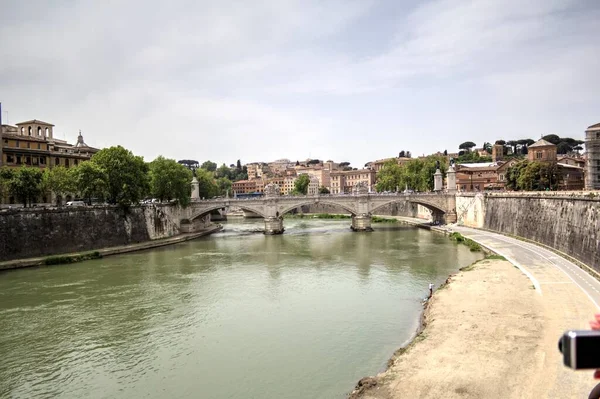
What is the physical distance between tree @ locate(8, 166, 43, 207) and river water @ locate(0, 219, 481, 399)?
11.2m

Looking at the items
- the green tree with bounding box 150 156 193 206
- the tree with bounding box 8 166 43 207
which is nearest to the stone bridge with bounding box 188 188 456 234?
the green tree with bounding box 150 156 193 206

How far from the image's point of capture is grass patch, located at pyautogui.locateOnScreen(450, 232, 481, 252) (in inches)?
1296

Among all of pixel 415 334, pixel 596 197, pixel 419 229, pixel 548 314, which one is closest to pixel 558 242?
pixel 596 197

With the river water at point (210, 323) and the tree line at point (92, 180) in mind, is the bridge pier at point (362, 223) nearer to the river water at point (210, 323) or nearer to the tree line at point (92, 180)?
the river water at point (210, 323)

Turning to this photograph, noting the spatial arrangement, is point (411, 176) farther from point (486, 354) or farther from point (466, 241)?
point (486, 354)

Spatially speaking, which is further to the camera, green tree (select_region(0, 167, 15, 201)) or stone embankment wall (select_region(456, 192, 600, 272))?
green tree (select_region(0, 167, 15, 201))

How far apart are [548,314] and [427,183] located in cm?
5201

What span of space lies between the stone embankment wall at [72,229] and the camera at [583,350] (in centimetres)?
3504

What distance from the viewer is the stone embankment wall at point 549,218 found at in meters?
22.6

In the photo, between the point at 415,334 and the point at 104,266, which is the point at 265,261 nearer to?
the point at 104,266

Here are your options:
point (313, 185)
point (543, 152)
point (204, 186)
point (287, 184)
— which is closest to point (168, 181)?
point (204, 186)

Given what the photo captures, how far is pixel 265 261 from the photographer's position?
106ft

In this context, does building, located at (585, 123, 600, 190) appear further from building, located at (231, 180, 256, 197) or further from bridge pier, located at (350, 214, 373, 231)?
building, located at (231, 180, 256, 197)

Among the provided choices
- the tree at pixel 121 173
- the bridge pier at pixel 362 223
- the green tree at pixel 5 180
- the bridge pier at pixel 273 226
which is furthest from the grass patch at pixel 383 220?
the green tree at pixel 5 180
